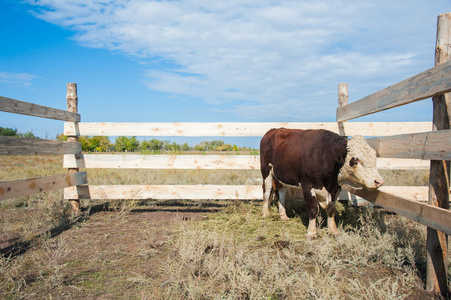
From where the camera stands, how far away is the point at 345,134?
6.21 metres

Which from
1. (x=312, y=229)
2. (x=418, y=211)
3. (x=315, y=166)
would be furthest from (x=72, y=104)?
(x=418, y=211)

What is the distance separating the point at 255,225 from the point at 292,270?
7.25ft

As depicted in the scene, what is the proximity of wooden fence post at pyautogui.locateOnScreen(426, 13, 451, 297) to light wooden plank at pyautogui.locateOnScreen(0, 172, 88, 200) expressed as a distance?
5.42m

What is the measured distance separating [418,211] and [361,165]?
967 millimetres

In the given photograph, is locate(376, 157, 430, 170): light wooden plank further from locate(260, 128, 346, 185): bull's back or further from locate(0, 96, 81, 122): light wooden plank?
locate(0, 96, 81, 122): light wooden plank

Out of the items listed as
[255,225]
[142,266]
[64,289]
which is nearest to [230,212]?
[255,225]

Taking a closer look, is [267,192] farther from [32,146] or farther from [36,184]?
[32,146]

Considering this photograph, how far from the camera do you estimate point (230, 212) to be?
6445 mm

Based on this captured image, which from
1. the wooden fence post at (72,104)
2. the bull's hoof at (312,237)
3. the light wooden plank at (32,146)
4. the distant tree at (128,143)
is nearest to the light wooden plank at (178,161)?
the light wooden plank at (32,146)

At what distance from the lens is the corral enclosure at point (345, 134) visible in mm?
3035

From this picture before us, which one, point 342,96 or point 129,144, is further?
point 129,144

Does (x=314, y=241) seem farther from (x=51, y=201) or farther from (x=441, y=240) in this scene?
(x=51, y=201)

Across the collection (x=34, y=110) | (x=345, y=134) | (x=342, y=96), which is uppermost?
(x=342, y=96)

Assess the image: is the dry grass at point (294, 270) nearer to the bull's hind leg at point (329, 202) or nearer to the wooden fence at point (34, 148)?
the bull's hind leg at point (329, 202)
